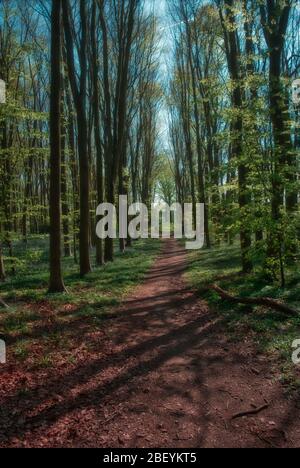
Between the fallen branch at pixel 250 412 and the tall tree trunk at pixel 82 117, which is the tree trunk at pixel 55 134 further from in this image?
the fallen branch at pixel 250 412

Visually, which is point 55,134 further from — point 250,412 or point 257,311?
point 250,412

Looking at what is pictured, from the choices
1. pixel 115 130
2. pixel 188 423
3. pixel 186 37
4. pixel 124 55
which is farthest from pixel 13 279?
pixel 186 37

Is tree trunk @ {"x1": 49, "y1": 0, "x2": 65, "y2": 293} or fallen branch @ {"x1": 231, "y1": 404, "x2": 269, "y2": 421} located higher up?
tree trunk @ {"x1": 49, "y1": 0, "x2": 65, "y2": 293}

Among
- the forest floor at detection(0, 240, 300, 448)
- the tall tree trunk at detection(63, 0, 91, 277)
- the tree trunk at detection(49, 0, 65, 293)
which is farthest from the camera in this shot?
the tall tree trunk at detection(63, 0, 91, 277)

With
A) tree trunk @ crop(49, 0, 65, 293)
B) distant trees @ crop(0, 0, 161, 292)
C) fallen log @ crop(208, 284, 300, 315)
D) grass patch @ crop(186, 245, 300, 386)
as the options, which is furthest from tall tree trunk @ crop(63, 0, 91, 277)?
fallen log @ crop(208, 284, 300, 315)

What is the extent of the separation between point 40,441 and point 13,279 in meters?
9.05

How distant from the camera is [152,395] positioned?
184 inches

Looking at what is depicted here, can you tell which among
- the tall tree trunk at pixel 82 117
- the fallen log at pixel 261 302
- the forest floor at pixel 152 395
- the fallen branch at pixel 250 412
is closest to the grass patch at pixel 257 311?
the fallen log at pixel 261 302

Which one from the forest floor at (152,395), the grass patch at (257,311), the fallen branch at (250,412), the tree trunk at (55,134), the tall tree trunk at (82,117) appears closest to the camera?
the forest floor at (152,395)

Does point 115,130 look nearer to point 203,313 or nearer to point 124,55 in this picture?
point 124,55

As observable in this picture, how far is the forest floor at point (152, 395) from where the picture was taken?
3785mm

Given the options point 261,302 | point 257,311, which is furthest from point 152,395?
point 261,302

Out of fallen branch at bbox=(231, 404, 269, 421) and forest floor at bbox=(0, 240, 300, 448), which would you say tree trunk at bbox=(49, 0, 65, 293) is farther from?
fallen branch at bbox=(231, 404, 269, 421)

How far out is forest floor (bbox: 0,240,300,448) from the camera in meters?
3.79
